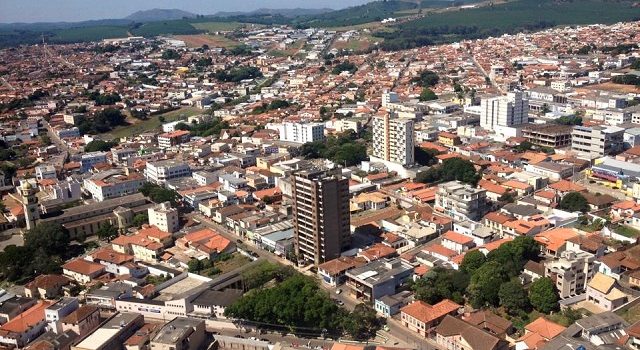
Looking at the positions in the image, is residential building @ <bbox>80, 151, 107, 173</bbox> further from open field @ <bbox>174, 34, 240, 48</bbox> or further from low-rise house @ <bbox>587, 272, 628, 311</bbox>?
open field @ <bbox>174, 34, 240, 48</bbox>

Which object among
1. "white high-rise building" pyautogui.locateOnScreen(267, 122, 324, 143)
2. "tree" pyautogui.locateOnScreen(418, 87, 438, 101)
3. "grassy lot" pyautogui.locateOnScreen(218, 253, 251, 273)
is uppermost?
"tree" pyautogui.locateOnScreen(418, 87, 438, 101)

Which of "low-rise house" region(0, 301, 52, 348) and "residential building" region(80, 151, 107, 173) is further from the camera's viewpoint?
"residential building" region(80, 151, 107, 173)

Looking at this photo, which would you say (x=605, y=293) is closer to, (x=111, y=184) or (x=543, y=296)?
(x=543, y=296)

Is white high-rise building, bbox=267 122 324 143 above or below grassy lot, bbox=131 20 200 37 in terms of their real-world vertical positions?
below

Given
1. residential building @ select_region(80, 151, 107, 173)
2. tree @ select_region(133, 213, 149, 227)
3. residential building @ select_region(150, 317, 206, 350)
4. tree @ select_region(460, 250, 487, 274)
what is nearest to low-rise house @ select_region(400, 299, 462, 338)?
tree @ select_region(460, 250, 487, 274)

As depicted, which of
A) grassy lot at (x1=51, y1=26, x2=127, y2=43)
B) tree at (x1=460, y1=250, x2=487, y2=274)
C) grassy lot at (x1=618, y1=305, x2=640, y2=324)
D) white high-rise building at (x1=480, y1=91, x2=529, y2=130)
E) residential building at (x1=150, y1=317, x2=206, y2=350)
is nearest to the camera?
residential building at (x1=150, y1=317, x2=206, y2=350)

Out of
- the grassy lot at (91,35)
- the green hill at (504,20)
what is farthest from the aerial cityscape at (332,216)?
the grassy lot at (91,35)

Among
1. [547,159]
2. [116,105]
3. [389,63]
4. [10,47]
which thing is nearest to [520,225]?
[547,159]
